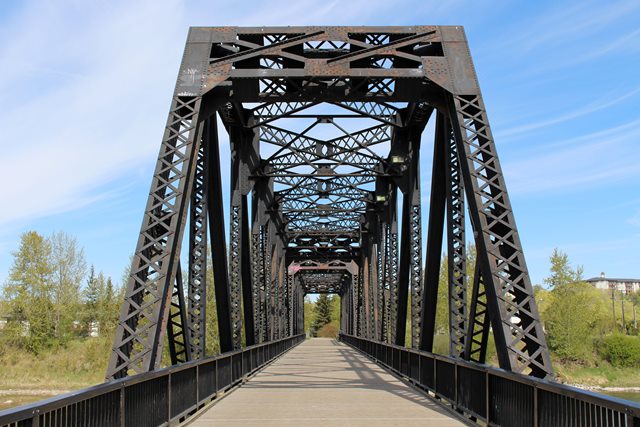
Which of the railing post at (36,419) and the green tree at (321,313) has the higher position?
the railing post at (36,419)

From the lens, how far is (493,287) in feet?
34.7

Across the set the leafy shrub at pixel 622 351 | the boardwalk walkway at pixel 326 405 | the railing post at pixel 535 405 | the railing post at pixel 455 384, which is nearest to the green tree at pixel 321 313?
the leafy shrub at pixel 622 351

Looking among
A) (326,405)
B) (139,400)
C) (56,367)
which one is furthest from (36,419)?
(56,367)

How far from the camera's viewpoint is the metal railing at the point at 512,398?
5641mm

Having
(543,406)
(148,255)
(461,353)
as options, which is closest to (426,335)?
(461,353)

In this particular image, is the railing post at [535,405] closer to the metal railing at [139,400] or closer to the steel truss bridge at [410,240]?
the steel truss bridge at [410,240]

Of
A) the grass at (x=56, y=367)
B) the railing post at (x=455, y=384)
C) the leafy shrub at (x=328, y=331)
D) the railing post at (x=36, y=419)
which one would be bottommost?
the leafy shrub at (x=328, y=331)

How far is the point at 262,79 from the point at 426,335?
774 centimetres

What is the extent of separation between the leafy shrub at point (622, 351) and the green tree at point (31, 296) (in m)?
42.6

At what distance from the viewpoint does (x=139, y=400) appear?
8078mm

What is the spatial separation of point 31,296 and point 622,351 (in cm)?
4568

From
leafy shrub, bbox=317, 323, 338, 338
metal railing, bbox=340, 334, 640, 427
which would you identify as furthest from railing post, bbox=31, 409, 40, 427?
leafy shrub, bbox=317, 323, 338, 338

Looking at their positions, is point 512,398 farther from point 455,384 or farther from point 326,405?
point 326,405

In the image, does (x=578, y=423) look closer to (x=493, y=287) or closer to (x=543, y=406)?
(x=543, y=406)
